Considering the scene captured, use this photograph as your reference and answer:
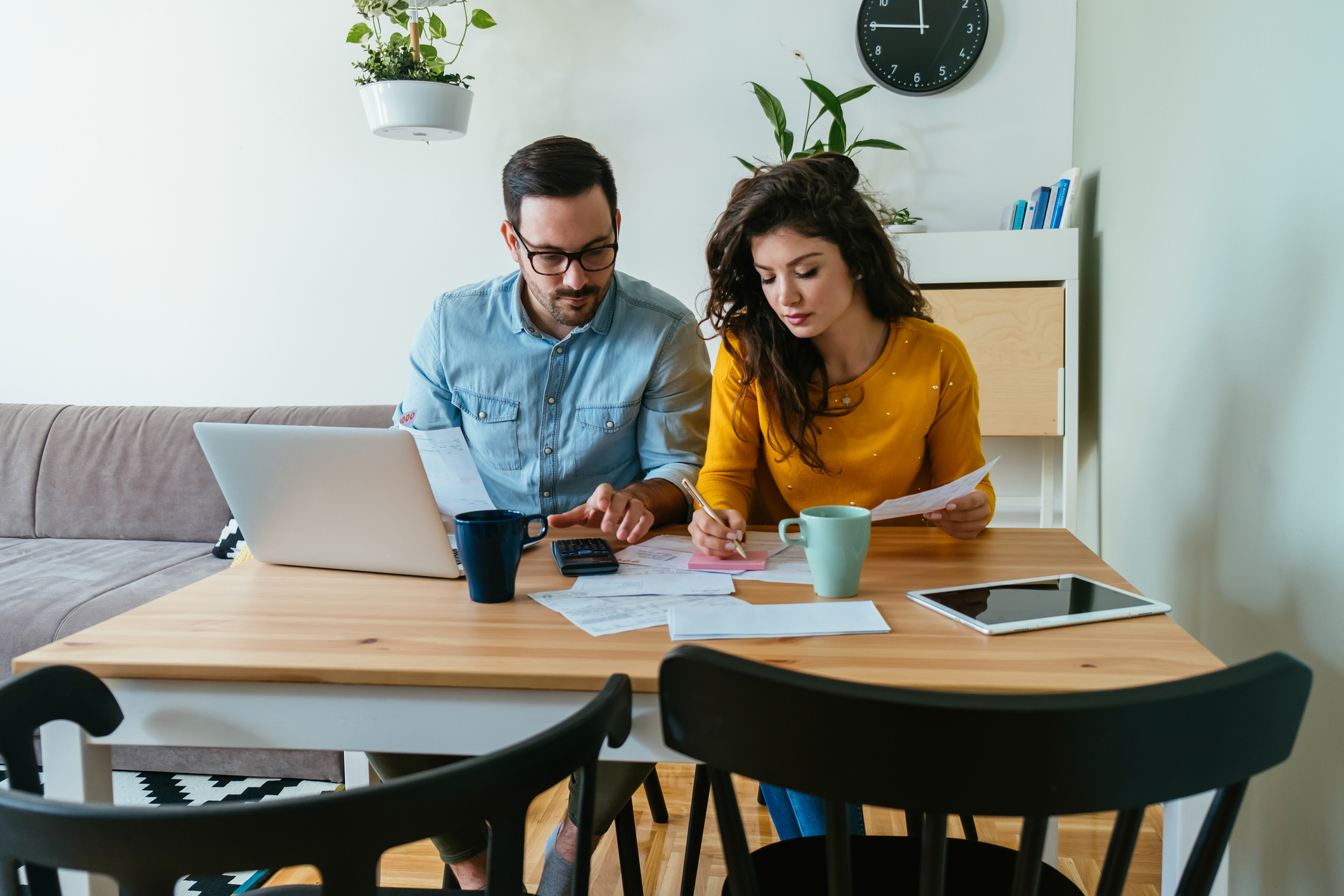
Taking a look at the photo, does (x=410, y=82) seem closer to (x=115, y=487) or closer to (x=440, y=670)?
(x=115, y=487)

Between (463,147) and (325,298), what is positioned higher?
(463,147)

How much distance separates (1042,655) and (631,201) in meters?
2.39

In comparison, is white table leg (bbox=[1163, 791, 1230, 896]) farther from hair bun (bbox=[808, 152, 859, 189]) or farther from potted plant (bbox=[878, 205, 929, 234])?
potted plant (bbox=[878, 205, 929, 234])

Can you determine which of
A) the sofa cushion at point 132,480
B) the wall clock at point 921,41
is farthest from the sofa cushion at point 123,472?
the wall clock at point 921,41

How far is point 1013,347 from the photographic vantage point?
250cm

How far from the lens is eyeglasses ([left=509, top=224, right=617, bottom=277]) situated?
1583 mm

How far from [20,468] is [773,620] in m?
2.75

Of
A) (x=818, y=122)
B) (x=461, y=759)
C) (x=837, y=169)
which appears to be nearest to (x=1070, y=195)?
(x=818, y=122)

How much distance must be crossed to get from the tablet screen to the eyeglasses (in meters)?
0.87

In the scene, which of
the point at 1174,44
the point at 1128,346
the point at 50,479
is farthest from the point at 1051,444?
the point at 50,479

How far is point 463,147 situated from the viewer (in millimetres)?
2977

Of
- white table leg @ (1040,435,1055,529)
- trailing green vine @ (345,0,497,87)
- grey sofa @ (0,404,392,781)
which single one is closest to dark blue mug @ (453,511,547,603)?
grey sofa @ (0,404,392,781)

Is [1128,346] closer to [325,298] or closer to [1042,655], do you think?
[1042,655]

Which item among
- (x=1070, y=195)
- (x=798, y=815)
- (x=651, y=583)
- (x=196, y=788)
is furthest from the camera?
(x=1070, y=195)
